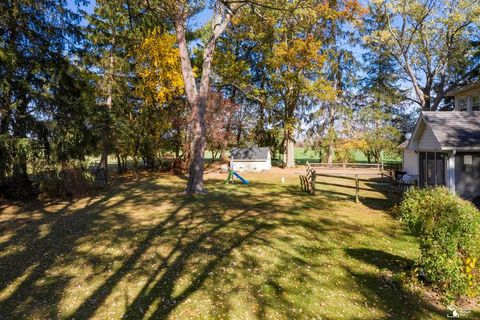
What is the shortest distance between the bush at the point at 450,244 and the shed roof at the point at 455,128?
8.58 metres

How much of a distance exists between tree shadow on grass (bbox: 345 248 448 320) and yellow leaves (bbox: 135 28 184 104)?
2222 centimetres

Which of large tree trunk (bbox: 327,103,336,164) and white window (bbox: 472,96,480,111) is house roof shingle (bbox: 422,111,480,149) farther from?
large tree trunk (bbox: 327,103,336,164)

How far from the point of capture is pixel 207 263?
7852 millimetres

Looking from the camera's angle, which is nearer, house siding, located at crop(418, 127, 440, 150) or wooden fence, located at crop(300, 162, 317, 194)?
house siding, located at crop(418, 127, 440, 150)

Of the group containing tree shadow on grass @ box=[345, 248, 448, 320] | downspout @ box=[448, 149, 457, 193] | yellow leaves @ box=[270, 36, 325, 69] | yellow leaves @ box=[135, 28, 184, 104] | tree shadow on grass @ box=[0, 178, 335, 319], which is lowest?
tree shadow on grass @ box=[345, 248, 448, 320]

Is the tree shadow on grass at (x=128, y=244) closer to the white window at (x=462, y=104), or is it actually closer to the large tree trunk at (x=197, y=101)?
the large tree trunk at (x=197, y=101)

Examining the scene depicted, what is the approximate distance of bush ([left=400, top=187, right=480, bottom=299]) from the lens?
5.99 meters

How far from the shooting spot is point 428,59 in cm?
3300

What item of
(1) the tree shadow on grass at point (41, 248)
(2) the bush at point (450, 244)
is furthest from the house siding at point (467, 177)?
(1) the tree shadow on grass at point (41, 248)

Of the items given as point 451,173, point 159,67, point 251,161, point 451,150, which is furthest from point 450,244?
point 251,161

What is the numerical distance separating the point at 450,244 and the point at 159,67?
24.5 metres

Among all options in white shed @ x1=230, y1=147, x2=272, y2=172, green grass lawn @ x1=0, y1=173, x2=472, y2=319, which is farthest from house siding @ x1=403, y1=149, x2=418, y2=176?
green grass lawn @ x1=0, y1=173, x2=472, y2=319

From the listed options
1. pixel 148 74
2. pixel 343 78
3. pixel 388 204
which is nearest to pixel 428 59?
pixel 343 78

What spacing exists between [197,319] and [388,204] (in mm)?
12385
